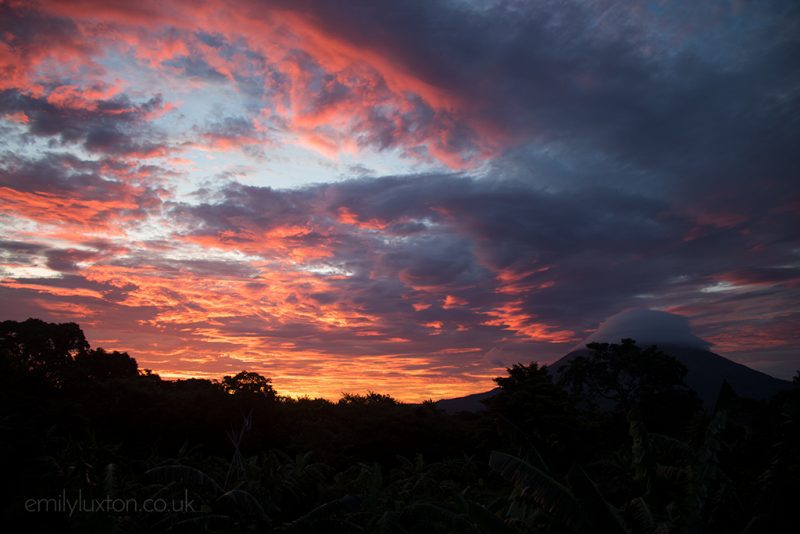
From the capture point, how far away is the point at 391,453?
37719mm

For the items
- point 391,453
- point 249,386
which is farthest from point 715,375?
point 249,386

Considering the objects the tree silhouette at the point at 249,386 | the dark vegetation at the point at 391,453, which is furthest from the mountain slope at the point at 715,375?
the tree silhouette at the point at 249,386

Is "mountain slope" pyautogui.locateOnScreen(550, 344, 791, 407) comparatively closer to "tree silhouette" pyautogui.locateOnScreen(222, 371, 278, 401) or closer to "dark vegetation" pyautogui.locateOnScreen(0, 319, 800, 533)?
"dark vegetation" pyautogui.locateOnScreen(0, 319, 800, 533)

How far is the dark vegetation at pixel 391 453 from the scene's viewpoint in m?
10.3

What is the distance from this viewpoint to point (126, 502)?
14.5m

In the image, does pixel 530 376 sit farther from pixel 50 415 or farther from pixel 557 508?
pixel 50 415

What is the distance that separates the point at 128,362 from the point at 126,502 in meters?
48.9

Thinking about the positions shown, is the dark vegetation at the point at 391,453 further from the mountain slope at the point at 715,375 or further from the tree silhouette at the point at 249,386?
the mountain slope at the point at 715,375

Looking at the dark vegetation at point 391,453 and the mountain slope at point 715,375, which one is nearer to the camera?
the dark vegetation at point 391,453

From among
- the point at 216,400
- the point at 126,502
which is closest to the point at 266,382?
the point at 216,400

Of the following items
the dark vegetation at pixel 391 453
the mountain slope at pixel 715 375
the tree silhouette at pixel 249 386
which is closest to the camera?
the dark vegetation at pixel 391 453

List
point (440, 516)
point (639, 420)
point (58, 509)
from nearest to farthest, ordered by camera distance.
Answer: point (639, 420) < point (58, 509) < point (440, 516)

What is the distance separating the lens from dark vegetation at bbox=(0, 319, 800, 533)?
33.7 feet

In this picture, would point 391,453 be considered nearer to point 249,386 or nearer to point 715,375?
point 249,386
